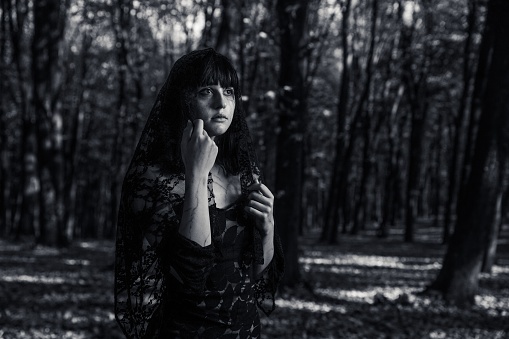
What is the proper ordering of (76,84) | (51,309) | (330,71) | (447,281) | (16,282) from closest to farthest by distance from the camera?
(51,309)
(447,281)
(16,282)
(76,84)
(330,71)

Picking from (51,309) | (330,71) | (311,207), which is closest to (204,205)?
(51,309)

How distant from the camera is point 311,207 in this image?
4903cm

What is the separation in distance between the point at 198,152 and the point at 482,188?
7763 millimetres

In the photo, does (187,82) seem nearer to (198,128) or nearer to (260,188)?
(198,128)

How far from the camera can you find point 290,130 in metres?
9.30

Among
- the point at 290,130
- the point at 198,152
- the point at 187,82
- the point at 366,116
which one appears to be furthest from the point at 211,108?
the point at 366,116

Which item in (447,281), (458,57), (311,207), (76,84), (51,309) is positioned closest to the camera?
(51,309)

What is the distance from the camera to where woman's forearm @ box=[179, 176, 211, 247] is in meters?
1.97

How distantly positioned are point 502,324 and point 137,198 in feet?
24.4

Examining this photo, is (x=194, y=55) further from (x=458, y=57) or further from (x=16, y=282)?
(x=458, y=57)

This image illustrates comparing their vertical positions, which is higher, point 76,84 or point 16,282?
point 76,84

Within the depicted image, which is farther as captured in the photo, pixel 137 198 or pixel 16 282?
pixel 16 282

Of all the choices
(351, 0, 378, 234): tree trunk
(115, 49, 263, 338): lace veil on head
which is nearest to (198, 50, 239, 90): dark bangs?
(115, 49, 263, 338): lace veil on head

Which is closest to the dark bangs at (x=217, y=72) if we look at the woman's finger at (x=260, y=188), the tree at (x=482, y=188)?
the woman's finger at (x=260, y=188)
